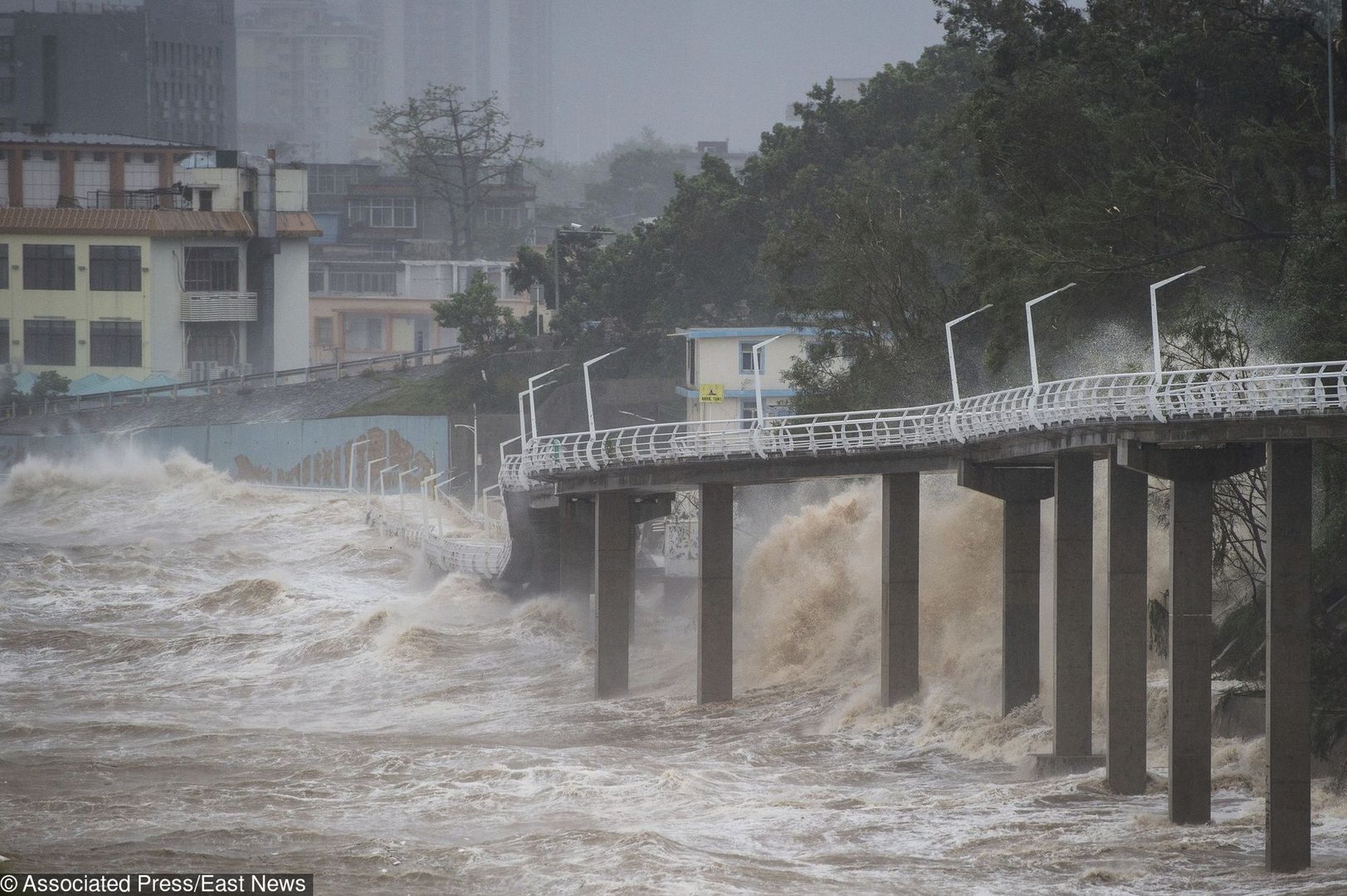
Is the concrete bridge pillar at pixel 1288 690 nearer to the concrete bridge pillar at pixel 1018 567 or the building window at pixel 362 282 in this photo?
the concrete bridge pillar at pixel 1018 567

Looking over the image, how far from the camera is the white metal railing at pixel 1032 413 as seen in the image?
35094mm

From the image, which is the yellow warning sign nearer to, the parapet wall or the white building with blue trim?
the white building with blue trim

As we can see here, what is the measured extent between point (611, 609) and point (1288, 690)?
999 inches

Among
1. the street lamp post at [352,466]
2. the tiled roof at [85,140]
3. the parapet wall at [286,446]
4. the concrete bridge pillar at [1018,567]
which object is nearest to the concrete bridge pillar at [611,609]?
the concrete bridge pillar at [1018,567]

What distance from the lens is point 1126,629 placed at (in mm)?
40656

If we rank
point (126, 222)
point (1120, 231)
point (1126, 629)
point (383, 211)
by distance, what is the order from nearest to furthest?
point (1126, 629), point (1120, 231), point (126, 222), point (383, 211)

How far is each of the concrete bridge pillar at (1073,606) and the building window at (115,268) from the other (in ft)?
272

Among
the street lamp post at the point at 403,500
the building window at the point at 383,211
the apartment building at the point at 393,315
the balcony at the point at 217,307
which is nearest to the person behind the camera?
the street lamp post at the point at 403,500

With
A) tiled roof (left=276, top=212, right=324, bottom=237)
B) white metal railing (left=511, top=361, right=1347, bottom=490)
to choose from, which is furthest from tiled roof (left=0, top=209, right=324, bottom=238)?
white metal railing (left=511, top=361, right=1347, bottom=490)

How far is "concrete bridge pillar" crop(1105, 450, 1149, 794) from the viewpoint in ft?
132

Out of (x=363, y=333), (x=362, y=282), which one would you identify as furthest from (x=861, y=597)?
(x=362, y=282)

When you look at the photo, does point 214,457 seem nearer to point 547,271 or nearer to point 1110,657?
point 547,271

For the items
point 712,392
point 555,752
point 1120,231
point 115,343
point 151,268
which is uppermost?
point 151,268

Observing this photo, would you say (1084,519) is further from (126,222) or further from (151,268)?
(126,222)
